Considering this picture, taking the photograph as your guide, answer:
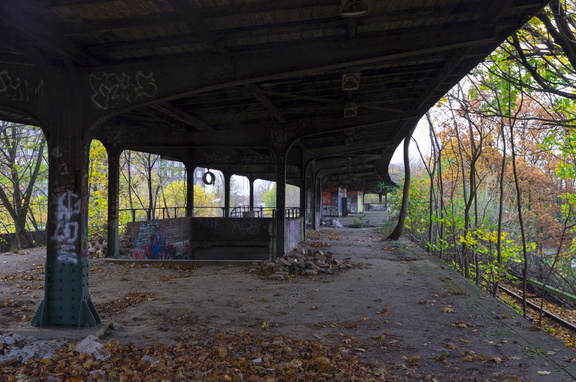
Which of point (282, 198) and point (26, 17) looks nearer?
point (26, 17)

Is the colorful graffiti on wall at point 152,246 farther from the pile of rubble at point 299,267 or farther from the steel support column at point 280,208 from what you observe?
the pile of rubble at point 299,267

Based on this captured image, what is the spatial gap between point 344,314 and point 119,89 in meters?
5.26

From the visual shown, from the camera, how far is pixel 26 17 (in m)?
4.54

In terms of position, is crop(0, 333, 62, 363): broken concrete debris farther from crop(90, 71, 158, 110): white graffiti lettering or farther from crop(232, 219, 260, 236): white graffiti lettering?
crop(232, 219, 260, 236): white graffiti lettering

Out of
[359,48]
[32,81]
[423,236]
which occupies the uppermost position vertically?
[359,48]

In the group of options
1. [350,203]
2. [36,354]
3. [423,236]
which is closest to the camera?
[36,354]

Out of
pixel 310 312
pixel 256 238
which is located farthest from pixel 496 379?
pixel 256 238

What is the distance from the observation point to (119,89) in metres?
5.95

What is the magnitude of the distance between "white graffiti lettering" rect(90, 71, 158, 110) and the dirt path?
339 centimetres

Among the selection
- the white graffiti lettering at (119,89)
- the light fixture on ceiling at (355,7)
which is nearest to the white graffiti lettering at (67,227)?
the white graffiti lettering at (119,89)

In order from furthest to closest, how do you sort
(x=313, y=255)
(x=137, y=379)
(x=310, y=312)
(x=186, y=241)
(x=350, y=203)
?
(x=350, y=203) → (x=186, y=241) → (x=313, y=255) → (x=310, y=312) → (x=137, y=379)

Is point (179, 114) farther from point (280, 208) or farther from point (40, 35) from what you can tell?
point (40, 35)

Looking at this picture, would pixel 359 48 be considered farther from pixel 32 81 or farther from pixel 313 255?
pixel 313 255

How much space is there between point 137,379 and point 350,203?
56.0 meters
